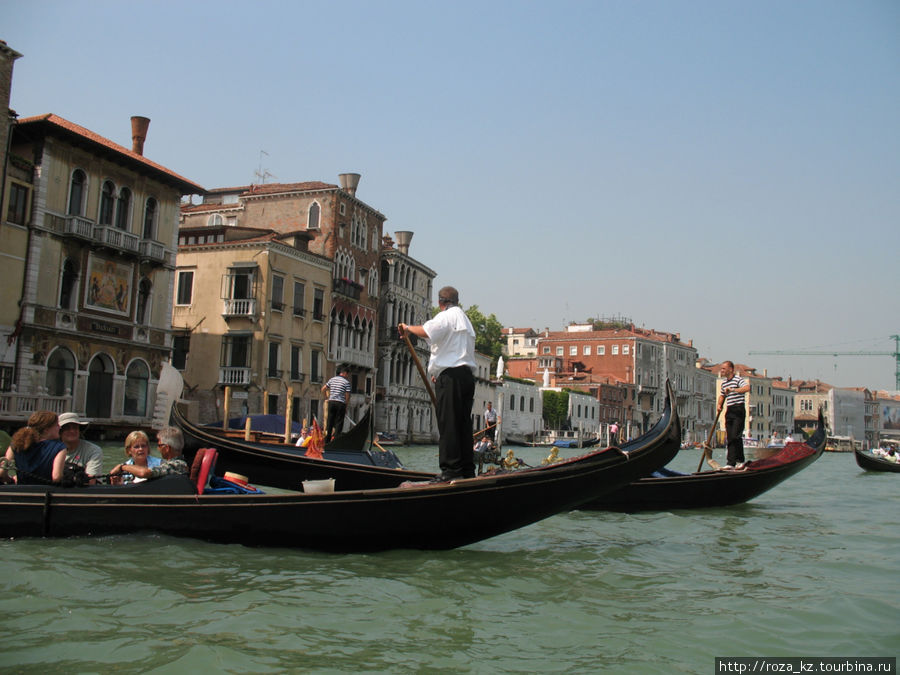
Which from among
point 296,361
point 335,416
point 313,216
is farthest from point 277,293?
point 335,416

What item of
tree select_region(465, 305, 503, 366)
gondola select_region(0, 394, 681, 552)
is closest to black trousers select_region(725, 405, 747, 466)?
gondola select_region(0, 394, 681, 552)

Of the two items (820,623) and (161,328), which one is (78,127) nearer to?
(161,328)

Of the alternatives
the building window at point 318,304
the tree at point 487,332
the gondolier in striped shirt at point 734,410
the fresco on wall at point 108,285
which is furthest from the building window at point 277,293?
the tree at point 487,332

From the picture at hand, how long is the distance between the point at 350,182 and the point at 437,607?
2190 cm

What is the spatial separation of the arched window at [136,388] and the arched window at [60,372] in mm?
1358

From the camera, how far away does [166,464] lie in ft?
13.5

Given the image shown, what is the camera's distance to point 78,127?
14750 millimetres

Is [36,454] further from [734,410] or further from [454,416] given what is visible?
[734,410]

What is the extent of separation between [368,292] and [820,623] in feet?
72.8

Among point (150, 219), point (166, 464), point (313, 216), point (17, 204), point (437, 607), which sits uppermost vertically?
point (313, 216)

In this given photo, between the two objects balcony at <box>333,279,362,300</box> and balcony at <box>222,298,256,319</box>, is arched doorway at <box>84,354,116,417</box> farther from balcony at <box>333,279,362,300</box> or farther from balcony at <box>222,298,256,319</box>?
balcony at <box>333,279,362,300</box>

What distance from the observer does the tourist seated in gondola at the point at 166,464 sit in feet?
13.4

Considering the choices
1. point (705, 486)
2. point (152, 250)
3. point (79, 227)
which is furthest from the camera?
point (152, 250)

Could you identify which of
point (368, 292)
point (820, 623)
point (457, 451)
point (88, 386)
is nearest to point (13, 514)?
point (457, 451)
